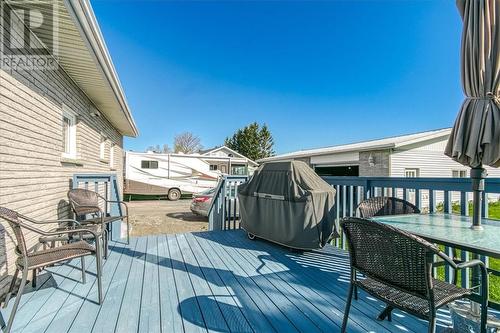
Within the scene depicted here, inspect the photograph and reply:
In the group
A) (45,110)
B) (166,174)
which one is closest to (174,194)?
(166,174)

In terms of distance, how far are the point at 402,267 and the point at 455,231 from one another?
26.7 inches

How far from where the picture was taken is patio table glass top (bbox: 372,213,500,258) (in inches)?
52.2

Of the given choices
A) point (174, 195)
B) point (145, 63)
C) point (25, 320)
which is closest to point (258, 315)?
point (25, 320)

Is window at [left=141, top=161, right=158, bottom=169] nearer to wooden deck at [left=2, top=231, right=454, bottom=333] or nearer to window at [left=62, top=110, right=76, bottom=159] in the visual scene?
window at [left=62, top=110, right=76, bottom=159]

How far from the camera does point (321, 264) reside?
3.13m

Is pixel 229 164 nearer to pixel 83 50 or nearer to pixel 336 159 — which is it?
pixel 336 159

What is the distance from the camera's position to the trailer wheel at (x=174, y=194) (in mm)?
15943

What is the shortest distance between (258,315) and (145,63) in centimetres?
1074

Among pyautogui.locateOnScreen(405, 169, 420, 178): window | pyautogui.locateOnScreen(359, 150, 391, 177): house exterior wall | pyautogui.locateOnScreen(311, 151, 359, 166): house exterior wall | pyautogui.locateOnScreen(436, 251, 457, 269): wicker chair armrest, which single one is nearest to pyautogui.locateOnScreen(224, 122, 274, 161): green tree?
pyautogui.locateOnScreen(311, 151, 359, 166): house exterior wall

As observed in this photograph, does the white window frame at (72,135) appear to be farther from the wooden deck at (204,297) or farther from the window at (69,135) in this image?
the wooden deck at (204,297)

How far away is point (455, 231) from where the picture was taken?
1692 millimetres

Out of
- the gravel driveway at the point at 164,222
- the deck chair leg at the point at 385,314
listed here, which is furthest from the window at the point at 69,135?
the deck chair leg at the point at 385,314

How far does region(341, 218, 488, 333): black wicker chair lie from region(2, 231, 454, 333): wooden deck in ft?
1.93

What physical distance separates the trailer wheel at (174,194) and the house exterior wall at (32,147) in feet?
37.6
